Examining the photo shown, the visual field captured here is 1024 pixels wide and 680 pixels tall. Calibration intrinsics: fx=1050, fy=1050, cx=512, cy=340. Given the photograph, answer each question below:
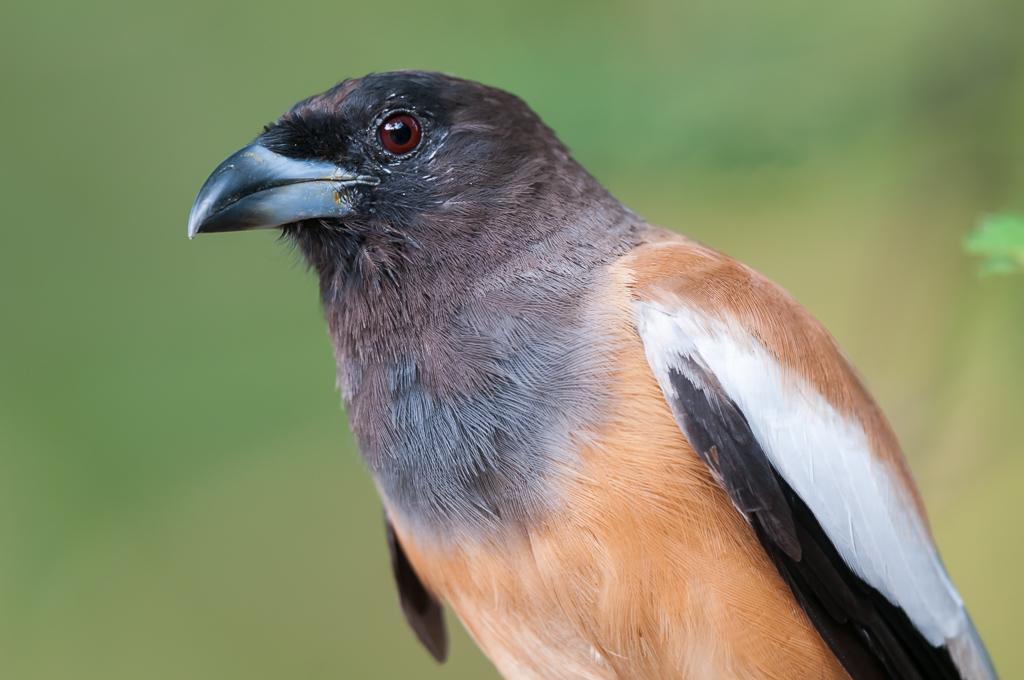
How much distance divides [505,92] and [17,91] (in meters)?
2.64

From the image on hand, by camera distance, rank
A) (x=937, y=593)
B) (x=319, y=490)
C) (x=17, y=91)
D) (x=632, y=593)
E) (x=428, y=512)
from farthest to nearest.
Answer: (x=319, y=490) < (x=17, y=91) < (x=937, y=593) < (x=428, y=512) < (x=632, y=593)

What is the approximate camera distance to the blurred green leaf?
175 centimetres

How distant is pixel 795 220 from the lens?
4.25m

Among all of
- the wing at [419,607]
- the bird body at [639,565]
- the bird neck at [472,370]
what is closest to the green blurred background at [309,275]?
the bird neck at [472,370]

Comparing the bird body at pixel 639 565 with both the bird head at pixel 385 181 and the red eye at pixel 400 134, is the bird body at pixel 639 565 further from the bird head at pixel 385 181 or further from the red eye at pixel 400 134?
the red eye at pixel 400 134

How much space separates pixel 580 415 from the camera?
7.69 feet

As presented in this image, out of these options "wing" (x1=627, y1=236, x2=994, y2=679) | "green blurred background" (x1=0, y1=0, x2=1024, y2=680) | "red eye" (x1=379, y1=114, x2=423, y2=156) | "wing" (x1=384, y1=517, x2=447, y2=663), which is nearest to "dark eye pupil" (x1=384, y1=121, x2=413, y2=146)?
"red eye" (x1=379, y1=114, x2=423, y2=156)

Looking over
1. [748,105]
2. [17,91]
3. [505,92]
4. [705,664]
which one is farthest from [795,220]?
[17,91]

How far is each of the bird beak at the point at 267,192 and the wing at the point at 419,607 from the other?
1.11 metres

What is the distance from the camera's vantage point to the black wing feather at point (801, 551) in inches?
92.2

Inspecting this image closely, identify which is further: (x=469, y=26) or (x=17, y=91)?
(x=17, y=91)

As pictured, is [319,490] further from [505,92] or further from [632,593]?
[632,593]

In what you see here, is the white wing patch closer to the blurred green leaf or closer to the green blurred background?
the green blurred background

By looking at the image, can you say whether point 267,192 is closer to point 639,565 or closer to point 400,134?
point 400,134
